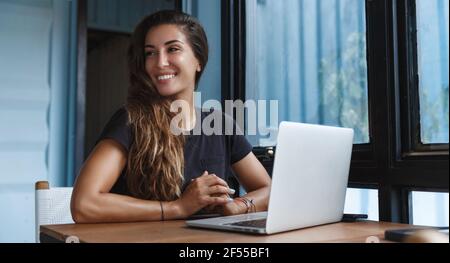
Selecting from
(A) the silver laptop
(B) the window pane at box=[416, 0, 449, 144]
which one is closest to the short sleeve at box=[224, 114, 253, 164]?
(A) the silver laptop

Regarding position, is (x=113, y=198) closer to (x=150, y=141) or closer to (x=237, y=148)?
(x=150, y=141)

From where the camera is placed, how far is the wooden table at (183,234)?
0.86 m

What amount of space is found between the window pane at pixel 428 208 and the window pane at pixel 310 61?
0.25 metres

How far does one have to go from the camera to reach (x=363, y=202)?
59.0 inches

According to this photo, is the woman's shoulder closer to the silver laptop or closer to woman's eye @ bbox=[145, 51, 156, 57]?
woman's eye @ bbox=[145, 51, 156, 57]

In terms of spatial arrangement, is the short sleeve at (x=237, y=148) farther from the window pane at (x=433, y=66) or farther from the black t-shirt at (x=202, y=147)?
the window pane at (x=433, y=66)

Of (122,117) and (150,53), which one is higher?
(150,53)

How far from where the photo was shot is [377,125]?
137cm

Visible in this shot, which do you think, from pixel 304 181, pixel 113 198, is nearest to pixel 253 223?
pixel 304 181

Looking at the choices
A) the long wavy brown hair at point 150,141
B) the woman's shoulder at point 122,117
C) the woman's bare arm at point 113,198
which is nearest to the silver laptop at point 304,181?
the woman's bare arm at point 113,198

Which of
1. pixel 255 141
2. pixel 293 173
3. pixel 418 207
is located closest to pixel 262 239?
pixel 293 173

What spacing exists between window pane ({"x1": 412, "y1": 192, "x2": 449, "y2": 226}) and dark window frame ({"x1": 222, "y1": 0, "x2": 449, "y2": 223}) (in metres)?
0.02

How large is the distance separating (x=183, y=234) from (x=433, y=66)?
0.86 meters

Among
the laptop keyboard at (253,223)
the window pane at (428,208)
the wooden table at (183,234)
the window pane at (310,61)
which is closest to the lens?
the wooden table at (183,234)
